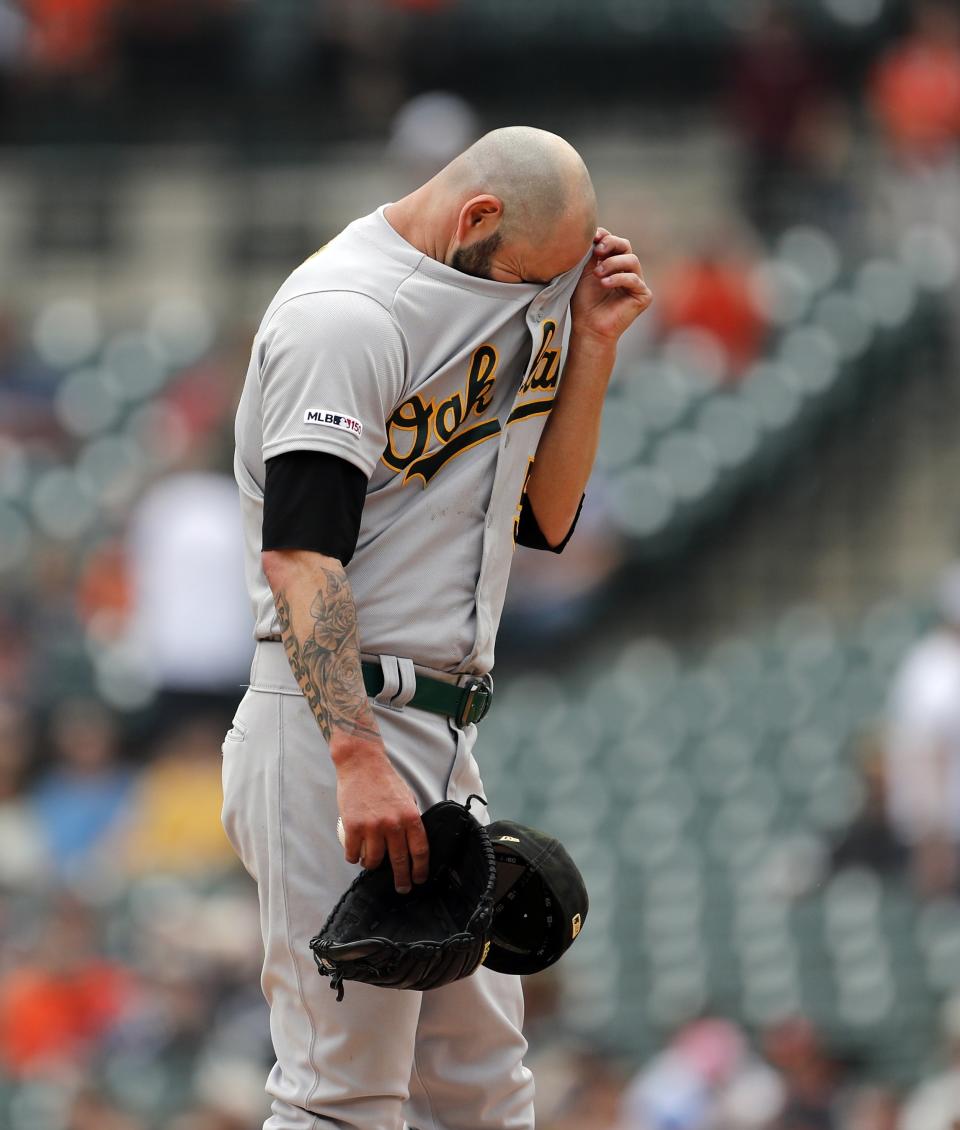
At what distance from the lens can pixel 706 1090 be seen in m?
6.78

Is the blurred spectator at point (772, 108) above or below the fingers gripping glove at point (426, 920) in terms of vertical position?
below

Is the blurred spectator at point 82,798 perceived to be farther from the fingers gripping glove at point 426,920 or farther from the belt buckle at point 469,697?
the fingers gripping glove at point 426,920

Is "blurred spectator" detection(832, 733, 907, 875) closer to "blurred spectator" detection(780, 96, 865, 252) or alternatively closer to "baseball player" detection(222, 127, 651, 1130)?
"blurred spectator" detection(780, 96, 865, 252)

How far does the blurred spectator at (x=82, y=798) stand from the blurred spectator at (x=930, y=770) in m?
3.23

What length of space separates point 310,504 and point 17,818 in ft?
21.0

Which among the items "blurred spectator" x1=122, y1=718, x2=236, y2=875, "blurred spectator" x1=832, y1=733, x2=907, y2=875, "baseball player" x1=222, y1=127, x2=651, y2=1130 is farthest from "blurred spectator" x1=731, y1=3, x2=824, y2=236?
"baseball player" x1=222, y1=127, x2=651, y2=1130

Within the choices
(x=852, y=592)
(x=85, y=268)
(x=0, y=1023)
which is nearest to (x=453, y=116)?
(x=85, y=268)

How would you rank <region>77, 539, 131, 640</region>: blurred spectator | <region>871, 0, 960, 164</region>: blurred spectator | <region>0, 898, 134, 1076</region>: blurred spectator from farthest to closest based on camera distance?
<region>871, 0, 960, 164</region>: blurred spectator, <region>77, 539, 131, 640</region>: blurred spectator, <region>0, 898, 134, 1076</region>: blurred spectator

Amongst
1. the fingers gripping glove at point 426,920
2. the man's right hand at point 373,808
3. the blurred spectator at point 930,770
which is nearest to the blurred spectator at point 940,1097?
the blurred spectator at point 930,770

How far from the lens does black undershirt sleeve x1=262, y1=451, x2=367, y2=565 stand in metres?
2.95

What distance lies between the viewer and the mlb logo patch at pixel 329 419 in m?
2.96

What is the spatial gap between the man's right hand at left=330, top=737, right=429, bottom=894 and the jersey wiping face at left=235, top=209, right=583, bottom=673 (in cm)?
23

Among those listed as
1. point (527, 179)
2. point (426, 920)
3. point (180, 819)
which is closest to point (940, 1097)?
point (180, 819)

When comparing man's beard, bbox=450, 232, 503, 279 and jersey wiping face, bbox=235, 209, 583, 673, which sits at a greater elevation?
man's beard, bbox=450, 232, 503, 279
